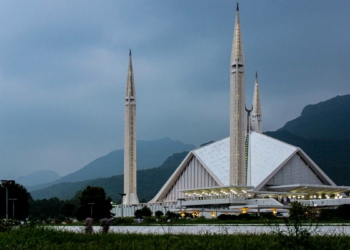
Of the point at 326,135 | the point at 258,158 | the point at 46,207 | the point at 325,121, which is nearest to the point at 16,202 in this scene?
the point at 258,158

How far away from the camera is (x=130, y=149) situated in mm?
41312

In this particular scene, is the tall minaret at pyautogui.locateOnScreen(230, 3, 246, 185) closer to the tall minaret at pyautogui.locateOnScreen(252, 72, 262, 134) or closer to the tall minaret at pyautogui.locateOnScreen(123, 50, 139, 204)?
the tall minaret at pyautogui.locateOnScreen(123, 50, 139, 204)

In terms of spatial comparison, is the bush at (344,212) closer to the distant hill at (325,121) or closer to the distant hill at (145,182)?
the distant hill at (145,182)

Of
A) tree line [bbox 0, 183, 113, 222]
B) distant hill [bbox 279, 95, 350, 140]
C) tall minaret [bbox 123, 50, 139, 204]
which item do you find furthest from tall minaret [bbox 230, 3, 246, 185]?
distant hill [bbox 279, 95, 350, 140]

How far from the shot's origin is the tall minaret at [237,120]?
106ft

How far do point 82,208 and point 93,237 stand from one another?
66.9 ft

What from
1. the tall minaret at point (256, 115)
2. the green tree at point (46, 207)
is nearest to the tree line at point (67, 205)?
the green tree at point (46, 207)

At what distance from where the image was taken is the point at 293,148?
3734cm

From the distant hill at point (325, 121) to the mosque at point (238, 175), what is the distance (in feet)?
181

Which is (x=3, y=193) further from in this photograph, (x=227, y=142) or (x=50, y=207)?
(x=50, y=207)

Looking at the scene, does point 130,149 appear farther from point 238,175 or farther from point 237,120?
point 238,175

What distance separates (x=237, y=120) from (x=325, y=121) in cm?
7692

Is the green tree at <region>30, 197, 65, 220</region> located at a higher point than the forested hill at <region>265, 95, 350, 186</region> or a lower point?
lower

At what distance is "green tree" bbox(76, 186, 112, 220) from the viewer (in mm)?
26938
